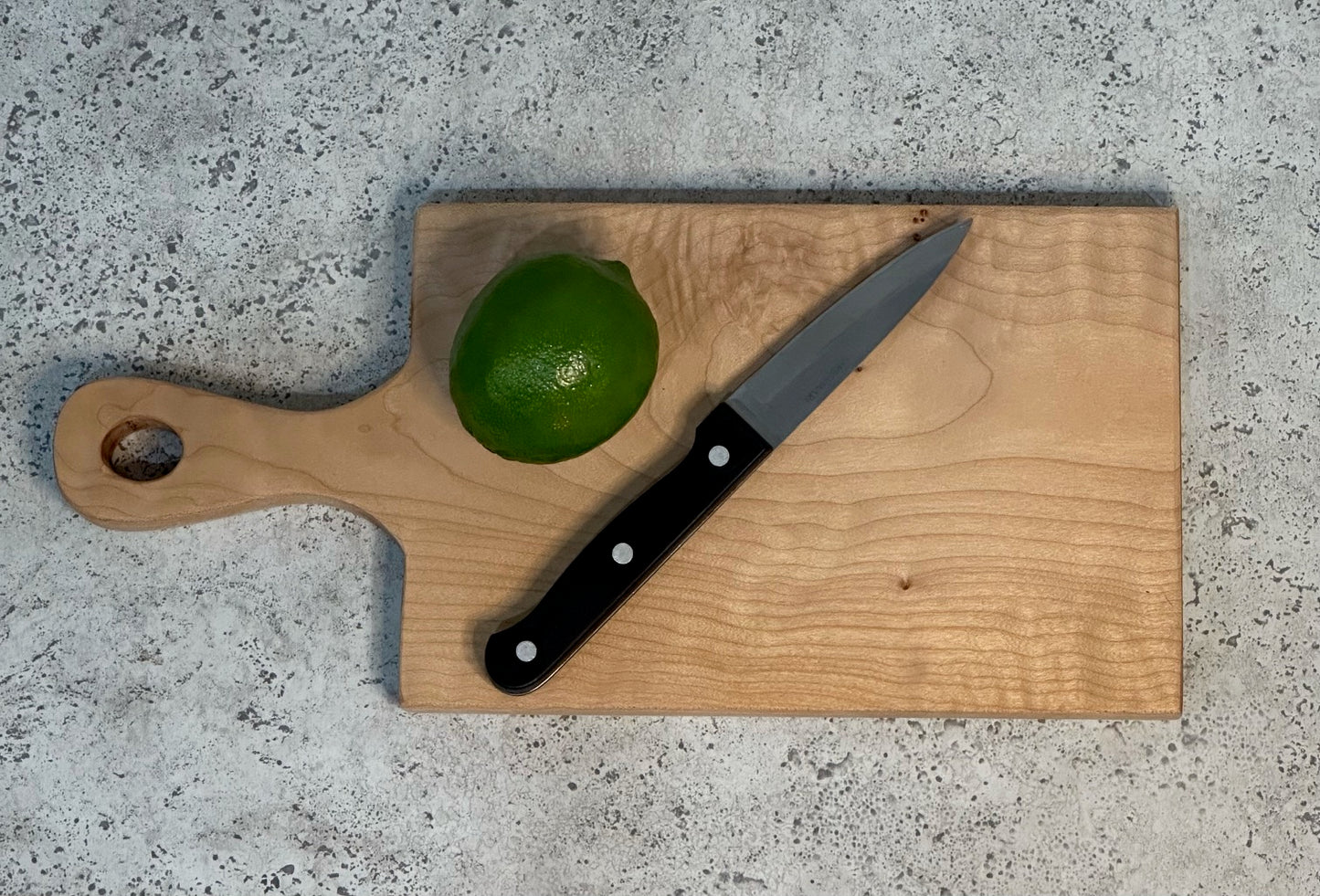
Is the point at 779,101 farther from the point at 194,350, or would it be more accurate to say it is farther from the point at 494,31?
the point at 194,350

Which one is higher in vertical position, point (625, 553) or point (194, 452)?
point (625, 553)

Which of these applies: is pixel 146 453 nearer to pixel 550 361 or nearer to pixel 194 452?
pixel 194 452

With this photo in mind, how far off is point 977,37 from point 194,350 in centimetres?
84

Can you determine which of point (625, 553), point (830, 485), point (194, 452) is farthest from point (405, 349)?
point (830, 485)

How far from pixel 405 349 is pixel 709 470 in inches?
13.4

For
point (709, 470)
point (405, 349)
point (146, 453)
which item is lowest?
point (146, 453)

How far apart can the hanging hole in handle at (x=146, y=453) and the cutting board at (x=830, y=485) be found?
0.16 feet

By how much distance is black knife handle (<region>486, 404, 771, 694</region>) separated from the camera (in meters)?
0.91

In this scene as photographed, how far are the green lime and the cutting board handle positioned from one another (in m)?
0.22

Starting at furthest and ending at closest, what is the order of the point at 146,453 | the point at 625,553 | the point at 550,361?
the point at 146,453 < the point at 625,553 < the point at 550,361

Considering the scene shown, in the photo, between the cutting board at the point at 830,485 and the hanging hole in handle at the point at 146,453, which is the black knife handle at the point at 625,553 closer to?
the cutting board at the point at 830,485

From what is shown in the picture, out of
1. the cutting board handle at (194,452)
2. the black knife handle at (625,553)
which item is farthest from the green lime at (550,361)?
the cutting board handle at (194,452)

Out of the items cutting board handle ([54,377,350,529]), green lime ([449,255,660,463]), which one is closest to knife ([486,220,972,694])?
green lime ([449,255,660,463])

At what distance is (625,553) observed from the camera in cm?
91
